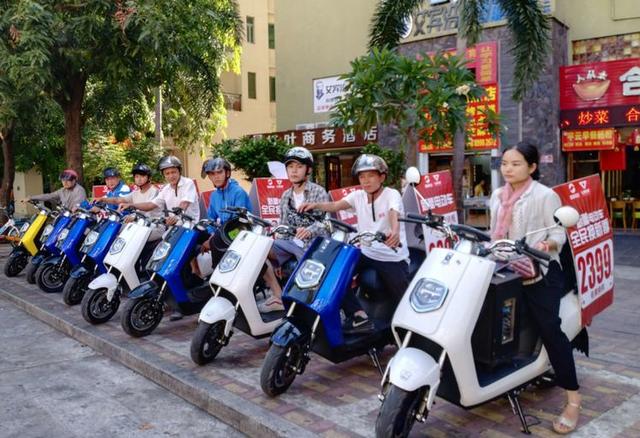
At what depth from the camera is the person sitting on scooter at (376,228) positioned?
13.9 ft

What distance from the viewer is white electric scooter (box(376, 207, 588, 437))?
116 inches

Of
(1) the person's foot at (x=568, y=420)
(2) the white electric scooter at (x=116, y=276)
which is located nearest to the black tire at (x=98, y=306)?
(2) the white electric scooter at (x=116, y=276)

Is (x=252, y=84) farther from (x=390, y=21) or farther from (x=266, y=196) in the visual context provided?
(x=266, y=196)

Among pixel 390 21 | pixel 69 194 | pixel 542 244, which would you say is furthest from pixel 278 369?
pixel 390 21

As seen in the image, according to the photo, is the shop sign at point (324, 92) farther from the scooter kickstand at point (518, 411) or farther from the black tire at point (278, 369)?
the scooter kickstand at point (518, 411)

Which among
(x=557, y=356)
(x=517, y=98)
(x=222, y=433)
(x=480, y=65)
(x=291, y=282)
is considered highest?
(x=480, y=65)

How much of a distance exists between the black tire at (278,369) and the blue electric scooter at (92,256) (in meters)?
3.39

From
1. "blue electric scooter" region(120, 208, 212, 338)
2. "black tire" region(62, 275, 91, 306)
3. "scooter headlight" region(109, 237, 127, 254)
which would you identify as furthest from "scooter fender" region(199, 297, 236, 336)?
"black tire" region(62, 275, 91, 306)

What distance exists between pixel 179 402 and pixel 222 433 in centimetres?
65

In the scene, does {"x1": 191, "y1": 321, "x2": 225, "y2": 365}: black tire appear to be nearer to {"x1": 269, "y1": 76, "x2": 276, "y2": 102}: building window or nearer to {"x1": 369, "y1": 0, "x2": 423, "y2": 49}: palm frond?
{"x1": 369, "y1": 0, "x2": 423, "y2": 49}: palm frond

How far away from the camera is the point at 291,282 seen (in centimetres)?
402

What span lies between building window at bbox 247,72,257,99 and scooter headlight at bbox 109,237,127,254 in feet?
80.2

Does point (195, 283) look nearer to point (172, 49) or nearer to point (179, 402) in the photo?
point (179, 402)

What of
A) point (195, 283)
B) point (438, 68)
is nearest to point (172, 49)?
point (438, 68)
